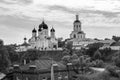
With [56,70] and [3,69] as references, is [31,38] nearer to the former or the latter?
[3,69]

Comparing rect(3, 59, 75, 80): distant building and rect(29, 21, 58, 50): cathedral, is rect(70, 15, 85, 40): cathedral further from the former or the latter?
rect(3, 59, 75, 80): distant building

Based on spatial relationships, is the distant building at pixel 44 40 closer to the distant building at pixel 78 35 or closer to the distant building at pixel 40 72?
the distant building at pixel 78 35

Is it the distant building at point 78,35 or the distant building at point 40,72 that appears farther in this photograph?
the distant building at point 78,35

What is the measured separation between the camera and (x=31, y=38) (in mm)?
117000

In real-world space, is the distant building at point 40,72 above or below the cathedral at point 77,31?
below

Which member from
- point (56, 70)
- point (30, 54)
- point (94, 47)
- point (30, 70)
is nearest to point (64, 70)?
point (56, 70)

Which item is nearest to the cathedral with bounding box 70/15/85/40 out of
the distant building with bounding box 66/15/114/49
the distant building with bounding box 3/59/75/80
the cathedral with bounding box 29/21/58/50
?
the distant building with bounding box 66/15/114/49

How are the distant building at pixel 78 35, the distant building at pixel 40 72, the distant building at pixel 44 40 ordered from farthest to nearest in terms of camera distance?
the distant building at pixel 78 35
the distant building at pixel 44 40
the distant building at pixel 40 72

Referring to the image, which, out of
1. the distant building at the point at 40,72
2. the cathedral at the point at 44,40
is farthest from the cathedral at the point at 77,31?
the distant building at the point at 40,72

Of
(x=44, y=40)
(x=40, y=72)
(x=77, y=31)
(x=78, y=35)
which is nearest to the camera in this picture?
(x=40, y=72)

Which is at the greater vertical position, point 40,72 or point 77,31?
point 77,31

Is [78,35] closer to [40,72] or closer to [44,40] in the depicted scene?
[44,40]

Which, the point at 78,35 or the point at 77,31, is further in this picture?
the point at 77,31

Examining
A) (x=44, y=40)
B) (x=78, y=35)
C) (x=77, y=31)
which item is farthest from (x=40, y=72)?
(x=77, y=31)
